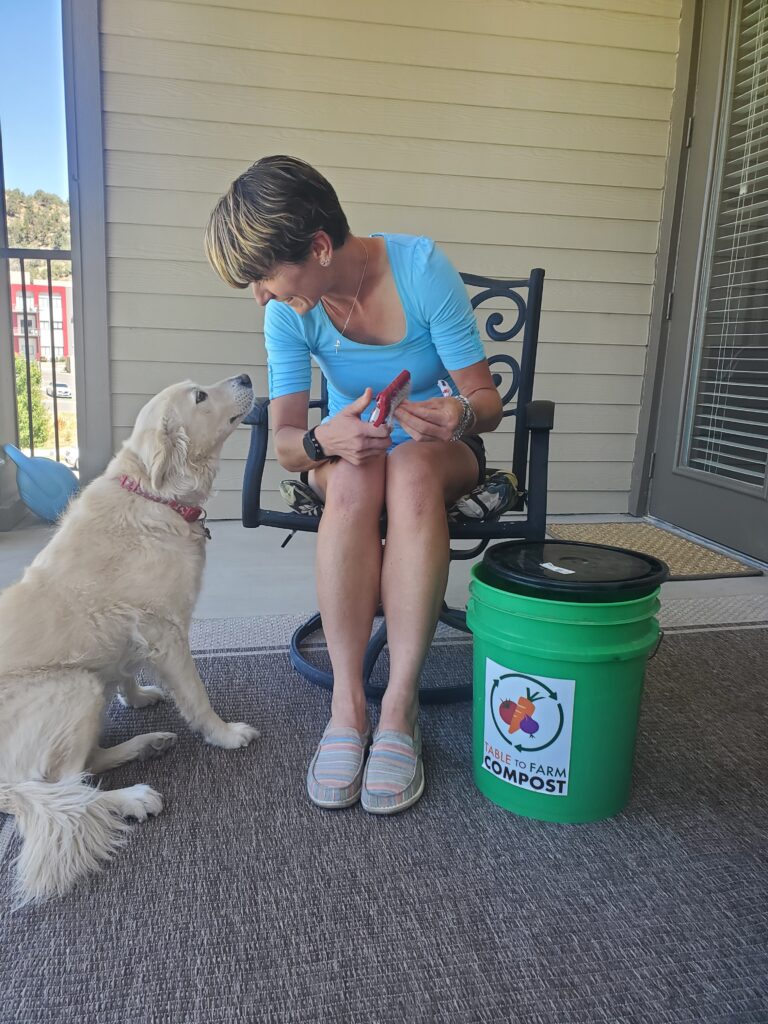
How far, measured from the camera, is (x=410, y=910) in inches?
41.7

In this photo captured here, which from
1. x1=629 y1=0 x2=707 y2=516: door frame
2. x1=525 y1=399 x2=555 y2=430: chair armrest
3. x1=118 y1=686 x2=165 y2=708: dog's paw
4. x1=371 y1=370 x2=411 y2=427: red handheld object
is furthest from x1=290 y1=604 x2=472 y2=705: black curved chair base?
x1=629 y1=0 x2=707 y2=516: door frame

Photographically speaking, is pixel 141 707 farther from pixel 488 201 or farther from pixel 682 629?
pixel 488 201

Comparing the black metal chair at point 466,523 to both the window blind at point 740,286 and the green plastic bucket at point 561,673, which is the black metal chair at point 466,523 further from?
the window blind at point 740,286

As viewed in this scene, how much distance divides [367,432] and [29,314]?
3.06 metres

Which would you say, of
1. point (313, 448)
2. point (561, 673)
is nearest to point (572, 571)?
point (561, 673)

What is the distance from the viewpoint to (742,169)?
3092 millimetres

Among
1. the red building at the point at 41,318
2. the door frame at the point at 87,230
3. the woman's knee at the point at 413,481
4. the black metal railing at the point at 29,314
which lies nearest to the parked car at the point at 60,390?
the black metal railing at the point at 29,314

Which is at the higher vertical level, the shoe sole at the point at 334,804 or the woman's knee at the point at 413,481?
the woman's knee at the point at 413,481

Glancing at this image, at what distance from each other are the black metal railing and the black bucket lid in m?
2.79

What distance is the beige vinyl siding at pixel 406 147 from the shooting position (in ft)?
9.98

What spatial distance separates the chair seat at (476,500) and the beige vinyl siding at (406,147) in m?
1.78

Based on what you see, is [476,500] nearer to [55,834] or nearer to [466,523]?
[466,523]

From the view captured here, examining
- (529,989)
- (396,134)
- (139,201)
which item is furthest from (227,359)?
(529,989)

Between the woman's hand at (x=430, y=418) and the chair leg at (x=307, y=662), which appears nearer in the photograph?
the woman's hand at (x=430, y=418)
